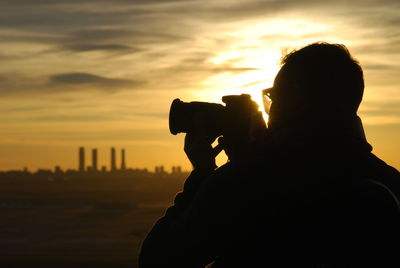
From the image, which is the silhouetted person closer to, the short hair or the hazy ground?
the short hair

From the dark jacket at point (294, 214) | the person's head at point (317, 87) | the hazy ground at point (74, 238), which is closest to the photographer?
the dark jacket at point (294, 214)

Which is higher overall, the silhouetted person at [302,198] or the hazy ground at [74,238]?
the silhouetted person at [302,198]

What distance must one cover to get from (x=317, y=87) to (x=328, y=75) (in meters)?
0.05

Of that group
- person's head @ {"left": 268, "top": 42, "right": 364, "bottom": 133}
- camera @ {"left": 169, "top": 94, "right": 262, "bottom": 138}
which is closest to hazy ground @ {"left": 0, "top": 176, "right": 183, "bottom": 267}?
camera @ {"left": 169, "top": 94, "right": 262, "bottom": 138}

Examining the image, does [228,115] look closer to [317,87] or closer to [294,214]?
[317,87]

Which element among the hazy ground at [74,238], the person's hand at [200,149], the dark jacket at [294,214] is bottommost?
the hazy ground at [74,238]

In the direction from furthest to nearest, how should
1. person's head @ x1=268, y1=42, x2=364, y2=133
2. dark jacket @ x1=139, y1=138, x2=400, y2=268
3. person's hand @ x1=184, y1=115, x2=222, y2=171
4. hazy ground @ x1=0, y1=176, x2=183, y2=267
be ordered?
hazy ground @ x1=0, y1=176, x2=183, y2=267 < person's hand @ x1=184, y1=115, x2=222, y2=171 < person's head @ x1=268, y1=42, x2=364, y2=133 < dark jacket @ x1=139, y1=138, x2=400, y2=268

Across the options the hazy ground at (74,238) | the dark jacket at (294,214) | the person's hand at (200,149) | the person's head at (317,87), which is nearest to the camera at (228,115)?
the person's hand at (200,149)

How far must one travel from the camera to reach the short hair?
2.45m

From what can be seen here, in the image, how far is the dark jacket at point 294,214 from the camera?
2260mm

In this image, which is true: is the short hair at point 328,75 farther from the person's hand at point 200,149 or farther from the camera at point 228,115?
the person's hand at point 200,149

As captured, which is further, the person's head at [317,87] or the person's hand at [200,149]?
the person's hand at [200,149]

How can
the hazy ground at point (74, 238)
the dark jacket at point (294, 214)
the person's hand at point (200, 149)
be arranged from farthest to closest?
the hazy ground at point (74, 238), the person's hand at point (200, 149), the dark jacket at point (294, 214)

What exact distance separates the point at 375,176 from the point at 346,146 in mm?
150
